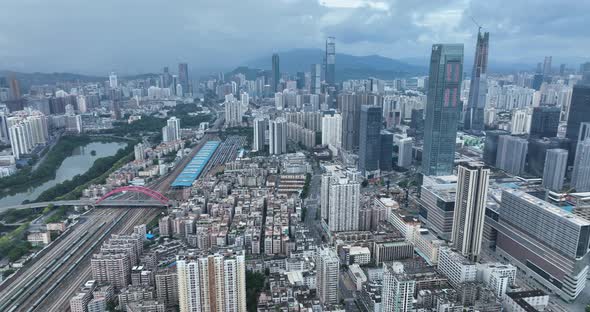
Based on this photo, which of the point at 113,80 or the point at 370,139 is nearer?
the point at 370,139

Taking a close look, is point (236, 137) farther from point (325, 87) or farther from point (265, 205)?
point (325, 87)

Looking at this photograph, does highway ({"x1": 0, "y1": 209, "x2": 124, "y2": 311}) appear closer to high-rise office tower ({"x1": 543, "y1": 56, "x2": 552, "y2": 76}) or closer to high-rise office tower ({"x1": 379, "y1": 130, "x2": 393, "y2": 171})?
high-rise office tower ({"x1": 379, "y1": 130, "x2": 393, "y2": 171})

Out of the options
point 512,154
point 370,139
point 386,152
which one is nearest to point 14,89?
point 370,139

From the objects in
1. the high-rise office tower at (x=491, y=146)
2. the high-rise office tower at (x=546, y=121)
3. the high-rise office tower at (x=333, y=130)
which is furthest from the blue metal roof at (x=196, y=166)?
the high-rise office tower at (x=546, y=121)

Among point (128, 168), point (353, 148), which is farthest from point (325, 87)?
point (128, 168)

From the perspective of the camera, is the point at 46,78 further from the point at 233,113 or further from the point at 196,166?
the point at 196,166

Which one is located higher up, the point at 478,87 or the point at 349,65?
the point at 349,65
